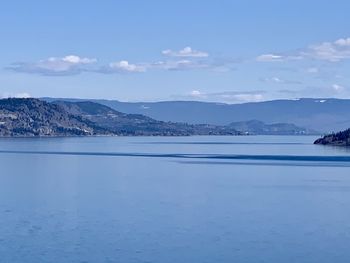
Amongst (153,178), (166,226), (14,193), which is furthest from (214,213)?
(153,178)

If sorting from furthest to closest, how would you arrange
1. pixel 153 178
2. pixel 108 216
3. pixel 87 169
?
pixel 87 169
pixel 153 178
pixel 108 216

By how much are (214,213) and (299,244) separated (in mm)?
9727

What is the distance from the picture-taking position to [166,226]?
3656 centimetres

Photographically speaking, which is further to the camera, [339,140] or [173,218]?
[339,140]

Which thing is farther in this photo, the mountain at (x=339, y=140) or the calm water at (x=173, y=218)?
the mountain at (x=339, y=140)

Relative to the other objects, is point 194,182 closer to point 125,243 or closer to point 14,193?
point 14,193

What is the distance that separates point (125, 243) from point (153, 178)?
33.5m

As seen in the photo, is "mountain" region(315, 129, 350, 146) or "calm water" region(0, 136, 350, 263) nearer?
"calm water" region(0, 136, 350, 263)

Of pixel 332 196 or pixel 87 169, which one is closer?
pixel 332 196

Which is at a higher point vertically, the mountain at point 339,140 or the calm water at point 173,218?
the mountain at point 339,140

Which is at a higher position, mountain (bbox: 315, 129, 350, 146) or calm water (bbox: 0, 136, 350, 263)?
mountain (bbox: 315, 129, 350, 146)

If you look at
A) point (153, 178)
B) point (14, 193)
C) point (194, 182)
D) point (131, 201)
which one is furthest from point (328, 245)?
point (153, 178)

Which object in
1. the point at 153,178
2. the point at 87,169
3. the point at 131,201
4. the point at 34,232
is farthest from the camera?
the point at 87,169

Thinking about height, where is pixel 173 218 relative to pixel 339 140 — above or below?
below
